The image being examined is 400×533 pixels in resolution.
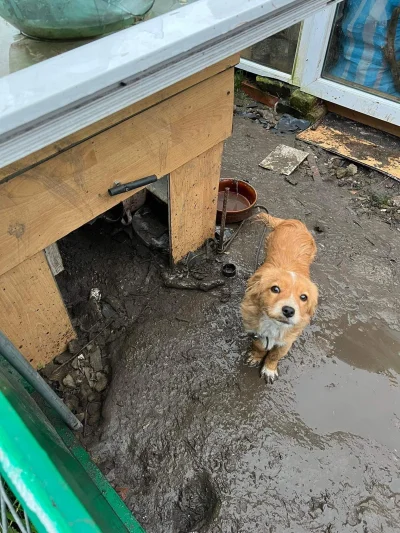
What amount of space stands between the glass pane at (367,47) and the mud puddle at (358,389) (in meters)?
3.24

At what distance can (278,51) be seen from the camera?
5.43m

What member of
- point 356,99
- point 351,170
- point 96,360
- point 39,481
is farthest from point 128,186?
point 356,99

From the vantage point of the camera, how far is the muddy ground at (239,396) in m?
2.50

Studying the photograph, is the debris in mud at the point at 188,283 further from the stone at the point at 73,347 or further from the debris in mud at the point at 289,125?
the debris in mud at the point at 289,125

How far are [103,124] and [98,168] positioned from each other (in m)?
0.27

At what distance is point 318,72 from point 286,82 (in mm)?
497

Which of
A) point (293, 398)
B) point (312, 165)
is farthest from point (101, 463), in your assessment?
point (312, 165)

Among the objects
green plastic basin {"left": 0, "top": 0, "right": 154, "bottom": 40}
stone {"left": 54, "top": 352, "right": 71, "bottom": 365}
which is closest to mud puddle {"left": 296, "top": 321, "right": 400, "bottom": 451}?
stone {"left": 54, "top": 352, "right": 71, "bottom": 365}

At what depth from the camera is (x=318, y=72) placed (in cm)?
519

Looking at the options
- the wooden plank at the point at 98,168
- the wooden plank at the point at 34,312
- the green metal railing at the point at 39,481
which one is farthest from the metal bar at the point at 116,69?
the wooden plank at the point at 34,312

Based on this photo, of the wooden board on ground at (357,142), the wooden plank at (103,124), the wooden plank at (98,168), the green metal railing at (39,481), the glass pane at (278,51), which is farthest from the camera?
the glass pane at (278,51)

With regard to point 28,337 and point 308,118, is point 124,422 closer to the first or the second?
point 28,337

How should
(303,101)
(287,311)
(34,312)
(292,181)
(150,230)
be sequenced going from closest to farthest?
(287,311)
(34,312)
(150,230)
(292,181)
(303,101)

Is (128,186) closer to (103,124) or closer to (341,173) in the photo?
(103,124)
